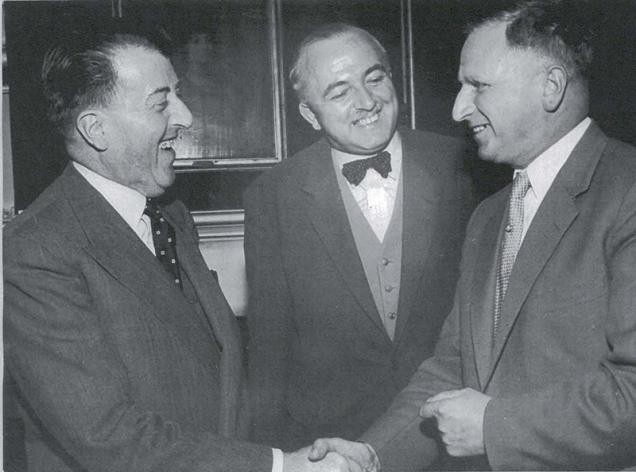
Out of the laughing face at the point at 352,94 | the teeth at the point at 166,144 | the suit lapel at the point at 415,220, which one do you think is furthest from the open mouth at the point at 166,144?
the suit lapel at the point at 415,220

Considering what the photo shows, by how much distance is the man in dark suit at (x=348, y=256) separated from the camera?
2379 millimetres

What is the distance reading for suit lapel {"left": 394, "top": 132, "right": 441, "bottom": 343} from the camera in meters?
2.35

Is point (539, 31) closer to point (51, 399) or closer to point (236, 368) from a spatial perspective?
point (236, 368)

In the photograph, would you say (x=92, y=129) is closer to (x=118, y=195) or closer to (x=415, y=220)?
(x=118, y=195)

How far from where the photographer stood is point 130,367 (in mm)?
1758

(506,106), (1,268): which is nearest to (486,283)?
(506,106)

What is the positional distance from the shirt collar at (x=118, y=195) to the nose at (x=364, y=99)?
93 cm

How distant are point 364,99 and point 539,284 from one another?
114 centimetres

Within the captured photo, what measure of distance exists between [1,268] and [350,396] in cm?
129

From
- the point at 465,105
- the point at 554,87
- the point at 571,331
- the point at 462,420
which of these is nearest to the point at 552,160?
the point at 554,87

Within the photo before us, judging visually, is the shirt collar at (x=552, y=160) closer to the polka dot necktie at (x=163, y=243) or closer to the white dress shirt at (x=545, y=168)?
the white dress shirt at (x=545, y=168)

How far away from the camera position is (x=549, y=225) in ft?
5.32

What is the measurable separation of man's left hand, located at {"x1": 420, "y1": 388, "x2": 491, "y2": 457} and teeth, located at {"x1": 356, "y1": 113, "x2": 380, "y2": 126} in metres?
1.18

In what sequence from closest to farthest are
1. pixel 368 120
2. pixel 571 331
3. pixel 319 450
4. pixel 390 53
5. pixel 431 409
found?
pixel 571 331 < pixel 431 409 < pixel 319 450 < pixel 368 120 < pixel 390 53
